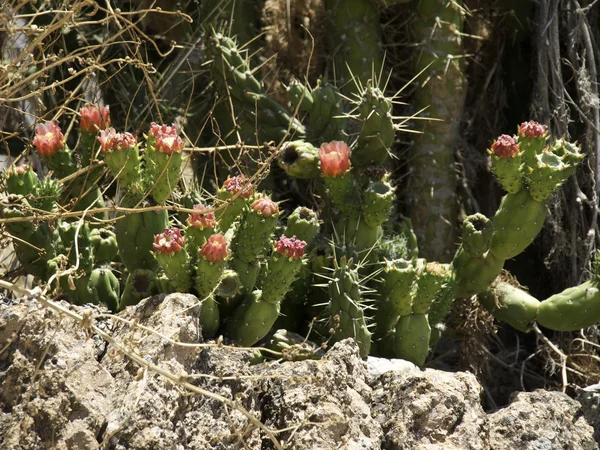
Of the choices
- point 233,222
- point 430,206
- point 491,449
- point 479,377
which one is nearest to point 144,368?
point 233,222

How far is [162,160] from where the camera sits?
265 centimetres

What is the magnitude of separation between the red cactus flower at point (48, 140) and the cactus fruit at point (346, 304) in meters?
1.00

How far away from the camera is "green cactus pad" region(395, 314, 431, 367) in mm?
3031

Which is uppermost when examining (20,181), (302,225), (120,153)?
(120,153)

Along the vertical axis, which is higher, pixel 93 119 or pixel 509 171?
pixel 93 119

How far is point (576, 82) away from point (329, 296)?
1756mm

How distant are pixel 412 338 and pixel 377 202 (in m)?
0.49

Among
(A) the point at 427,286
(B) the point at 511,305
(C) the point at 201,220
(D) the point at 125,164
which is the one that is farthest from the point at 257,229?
(B) the point at 511,305

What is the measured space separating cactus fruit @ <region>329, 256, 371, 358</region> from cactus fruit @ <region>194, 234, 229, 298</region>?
443mm

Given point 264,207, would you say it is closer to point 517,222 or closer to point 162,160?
point 162,160

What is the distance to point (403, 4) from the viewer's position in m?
4.07

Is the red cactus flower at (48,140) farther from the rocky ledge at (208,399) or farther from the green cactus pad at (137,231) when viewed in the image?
the rocky ledge at (208,399)

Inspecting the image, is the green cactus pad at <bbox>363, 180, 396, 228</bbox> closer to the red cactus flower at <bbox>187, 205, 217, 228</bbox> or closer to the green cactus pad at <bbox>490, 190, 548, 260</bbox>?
the green cactus pad at <bbox>490, 190, 548, 260</bbox>

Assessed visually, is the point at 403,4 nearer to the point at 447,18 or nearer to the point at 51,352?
the point at 447,18
